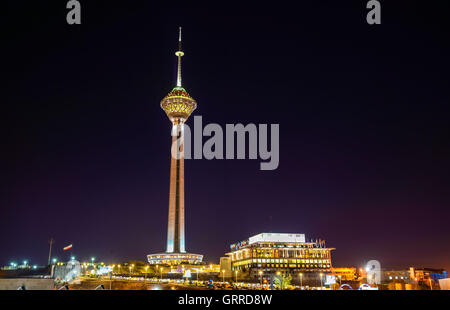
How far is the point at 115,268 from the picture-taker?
6978 inches

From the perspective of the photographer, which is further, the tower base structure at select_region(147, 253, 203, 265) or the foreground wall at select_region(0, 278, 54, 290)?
the tower base structure at select_region(147, 253, 203, 265)

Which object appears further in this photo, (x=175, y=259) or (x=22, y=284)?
(x=175, y=259)

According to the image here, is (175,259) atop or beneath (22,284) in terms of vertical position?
beneath

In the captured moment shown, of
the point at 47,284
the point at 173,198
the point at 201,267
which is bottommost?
the point at 201,267

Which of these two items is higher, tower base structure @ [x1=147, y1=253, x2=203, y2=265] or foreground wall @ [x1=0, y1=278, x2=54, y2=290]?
foreground wall @ [x1=0, y1=278, x2=54, y2=290]

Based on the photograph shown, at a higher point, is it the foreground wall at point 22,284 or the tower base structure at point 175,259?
the foreground wall at point 22,284
